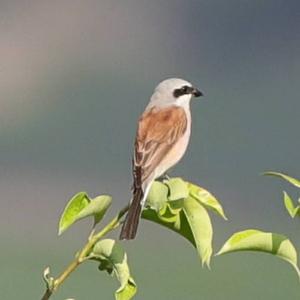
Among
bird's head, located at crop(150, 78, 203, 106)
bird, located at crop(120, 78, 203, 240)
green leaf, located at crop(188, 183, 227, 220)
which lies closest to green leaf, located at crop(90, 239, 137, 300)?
green leaf, located at crop(188, 183, 227, 220)

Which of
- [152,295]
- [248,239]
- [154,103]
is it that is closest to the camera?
[248,239]

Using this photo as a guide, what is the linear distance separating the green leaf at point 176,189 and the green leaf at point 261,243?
8cm

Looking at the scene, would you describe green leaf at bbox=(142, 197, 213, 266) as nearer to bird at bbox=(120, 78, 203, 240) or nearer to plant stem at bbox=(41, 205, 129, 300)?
plant stem at bbox=(41, 205, 129, 300)

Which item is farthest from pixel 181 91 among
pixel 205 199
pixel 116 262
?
pixel 116 262

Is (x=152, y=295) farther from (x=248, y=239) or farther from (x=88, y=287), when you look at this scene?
(x=248, y=239)

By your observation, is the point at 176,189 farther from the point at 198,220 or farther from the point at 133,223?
the point at 133,223

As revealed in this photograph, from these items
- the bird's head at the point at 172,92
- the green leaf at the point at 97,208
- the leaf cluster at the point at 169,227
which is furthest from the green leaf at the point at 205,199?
the bird's head at the point at 172,92

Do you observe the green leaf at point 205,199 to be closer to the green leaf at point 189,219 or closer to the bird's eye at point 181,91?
the green leaf at point 189,219

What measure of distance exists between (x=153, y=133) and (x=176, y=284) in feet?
11.3

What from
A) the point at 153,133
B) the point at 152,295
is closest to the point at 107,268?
the point at 153,133

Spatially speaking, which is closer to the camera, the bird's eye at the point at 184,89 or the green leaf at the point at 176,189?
the green leaf at the point at 176,189

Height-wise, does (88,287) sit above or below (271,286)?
below

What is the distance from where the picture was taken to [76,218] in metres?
1.26

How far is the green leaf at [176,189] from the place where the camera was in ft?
4.21
